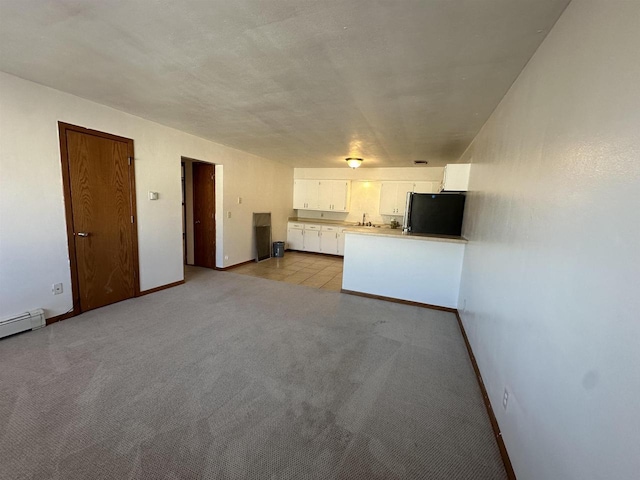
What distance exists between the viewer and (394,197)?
672 cm

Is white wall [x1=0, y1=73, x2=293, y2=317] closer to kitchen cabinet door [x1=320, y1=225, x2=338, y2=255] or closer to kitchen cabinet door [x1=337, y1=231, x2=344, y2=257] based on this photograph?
kitchen cabinet door [x1=320, y1=225, x2=338, y2=255]

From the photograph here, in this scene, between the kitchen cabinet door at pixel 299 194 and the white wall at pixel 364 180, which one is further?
the kitchen cabinet door at pixel 299 194

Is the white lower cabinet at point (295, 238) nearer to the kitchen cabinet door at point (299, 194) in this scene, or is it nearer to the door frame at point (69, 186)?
the kitchen cabinet door at point (299, 194)

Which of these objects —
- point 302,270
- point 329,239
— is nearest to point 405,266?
point 302,270

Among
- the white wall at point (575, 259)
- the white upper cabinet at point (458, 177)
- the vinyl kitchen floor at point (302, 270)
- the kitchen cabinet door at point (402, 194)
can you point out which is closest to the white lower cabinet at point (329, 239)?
the vinyl kitchen floor at point (302, 270)

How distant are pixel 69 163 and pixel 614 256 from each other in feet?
14.2

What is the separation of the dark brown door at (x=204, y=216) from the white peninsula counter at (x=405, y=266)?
2.83 metres

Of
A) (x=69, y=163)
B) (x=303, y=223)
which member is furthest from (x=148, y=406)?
(x=303, y=223)

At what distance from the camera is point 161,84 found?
2465mm

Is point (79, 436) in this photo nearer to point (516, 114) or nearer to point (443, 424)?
point (443, 424)

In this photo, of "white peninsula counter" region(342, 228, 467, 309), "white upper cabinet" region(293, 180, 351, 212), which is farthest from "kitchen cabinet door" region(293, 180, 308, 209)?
"white peninsula counter" region(342, 228, 467, 309)

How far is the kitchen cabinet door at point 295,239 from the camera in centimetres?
754

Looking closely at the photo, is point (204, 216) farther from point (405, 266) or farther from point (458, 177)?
point (458, 177)

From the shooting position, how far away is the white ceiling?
1.47 m
